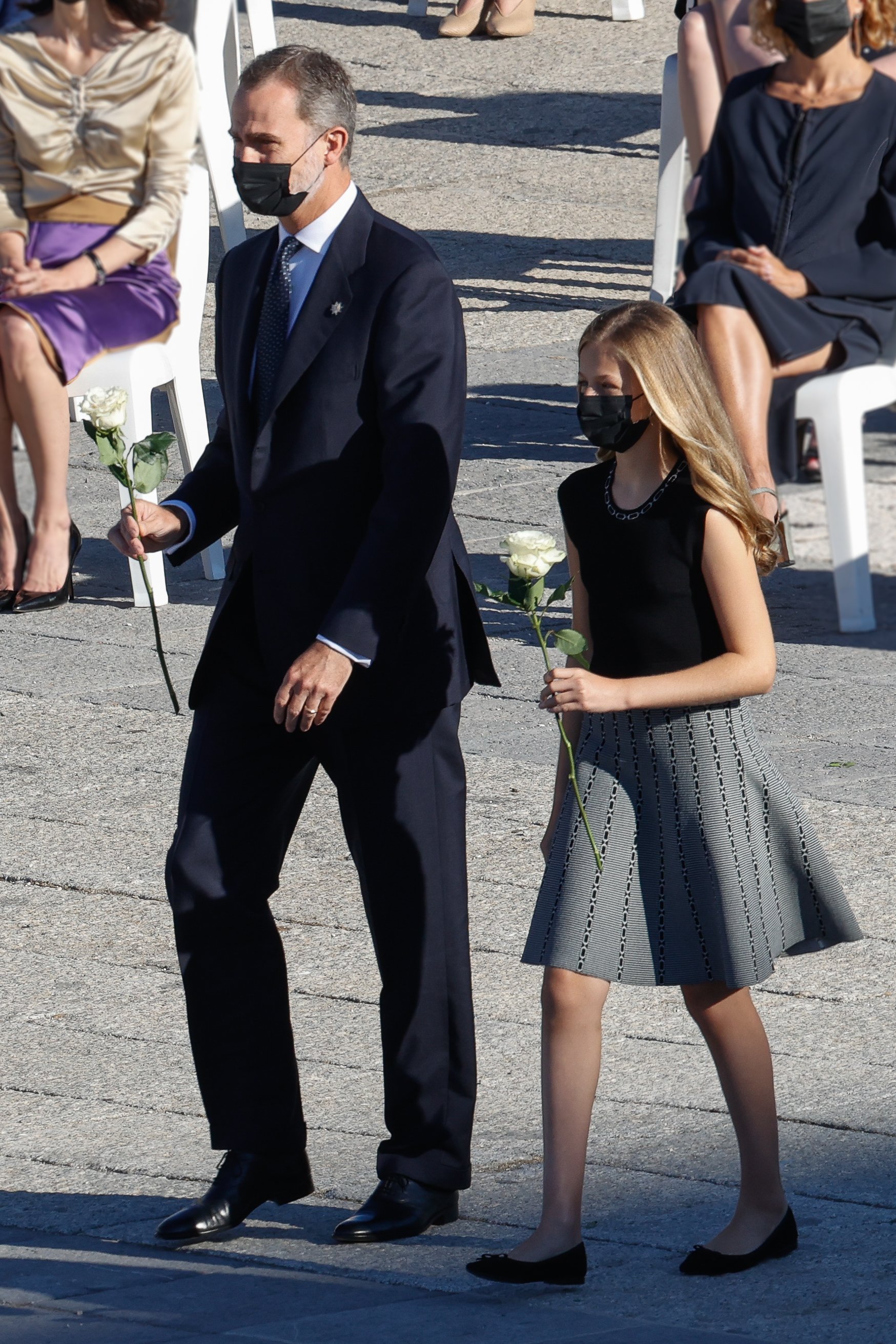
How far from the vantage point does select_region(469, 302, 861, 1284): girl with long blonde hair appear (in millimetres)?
2977

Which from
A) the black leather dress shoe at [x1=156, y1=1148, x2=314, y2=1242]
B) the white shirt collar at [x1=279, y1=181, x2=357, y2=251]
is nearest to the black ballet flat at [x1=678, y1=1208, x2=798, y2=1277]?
the black leather dress shoe at [x1=156, y1=1148, x2=314, y2=1242]

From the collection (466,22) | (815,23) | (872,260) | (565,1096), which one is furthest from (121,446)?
(466,22)

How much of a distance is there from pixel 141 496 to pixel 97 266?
0.72 metres

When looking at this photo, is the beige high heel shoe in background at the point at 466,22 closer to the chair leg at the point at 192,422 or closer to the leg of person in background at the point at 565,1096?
the chair leg at the point at 192,422

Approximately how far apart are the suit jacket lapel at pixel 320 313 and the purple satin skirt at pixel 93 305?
132 inches

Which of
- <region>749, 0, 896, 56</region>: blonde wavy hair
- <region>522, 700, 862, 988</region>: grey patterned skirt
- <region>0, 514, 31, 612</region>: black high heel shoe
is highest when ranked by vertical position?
<region>749, 0, 896, 56</region>: blonde wavy hair

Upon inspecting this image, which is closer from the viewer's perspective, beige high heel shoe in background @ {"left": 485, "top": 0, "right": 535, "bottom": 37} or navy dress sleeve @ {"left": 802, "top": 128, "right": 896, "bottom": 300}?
navy dress sleeve @ {"left": 802, "top": 128, "right": 896, "bottom": 300}

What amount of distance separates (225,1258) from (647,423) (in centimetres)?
132

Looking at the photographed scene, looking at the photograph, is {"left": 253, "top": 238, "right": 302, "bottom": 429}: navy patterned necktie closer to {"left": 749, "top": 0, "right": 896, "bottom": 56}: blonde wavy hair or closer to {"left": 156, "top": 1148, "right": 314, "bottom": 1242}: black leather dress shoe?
{"left": 156, "top": 1148, "right": 314, "bottom": 1242}: black leather dress shoe

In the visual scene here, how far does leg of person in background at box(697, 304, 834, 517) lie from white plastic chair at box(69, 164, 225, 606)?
1677mm

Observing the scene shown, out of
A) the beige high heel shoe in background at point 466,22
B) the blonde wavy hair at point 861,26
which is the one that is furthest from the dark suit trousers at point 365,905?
the beige high heel shoe in background at point 466,22

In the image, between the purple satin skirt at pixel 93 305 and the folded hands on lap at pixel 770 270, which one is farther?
the purple satin skirt at pixel 93 305

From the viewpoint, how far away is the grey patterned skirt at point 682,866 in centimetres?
301

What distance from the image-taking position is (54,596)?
267 inches
